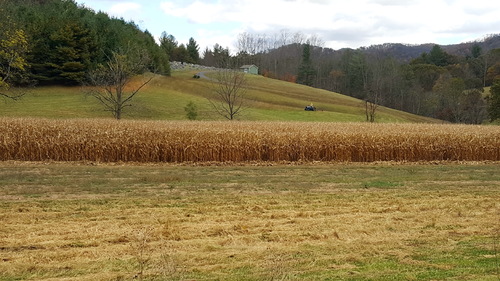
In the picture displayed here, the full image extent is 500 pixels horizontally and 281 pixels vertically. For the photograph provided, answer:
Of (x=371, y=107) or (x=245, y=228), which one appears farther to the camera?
(x=371, y=107)

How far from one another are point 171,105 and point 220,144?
30.8 m

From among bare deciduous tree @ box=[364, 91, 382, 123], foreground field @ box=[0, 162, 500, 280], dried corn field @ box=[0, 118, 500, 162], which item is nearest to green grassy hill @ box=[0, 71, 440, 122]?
bare deciduous tree @ box=[364, 91, 382, 123]

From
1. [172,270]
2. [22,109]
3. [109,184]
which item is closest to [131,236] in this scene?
[172,270]

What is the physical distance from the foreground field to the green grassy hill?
30696mm

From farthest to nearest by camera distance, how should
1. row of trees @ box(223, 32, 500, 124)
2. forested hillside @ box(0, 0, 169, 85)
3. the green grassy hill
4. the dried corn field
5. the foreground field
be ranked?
row of trees @ box(223, 32, 500, 124)
forested hillside @ box(0, 0, 169, 85)
the green grassy hill
the dried corn field
the foreground field

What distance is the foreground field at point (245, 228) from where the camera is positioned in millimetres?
6457

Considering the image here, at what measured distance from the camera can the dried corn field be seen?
20531 millimetres

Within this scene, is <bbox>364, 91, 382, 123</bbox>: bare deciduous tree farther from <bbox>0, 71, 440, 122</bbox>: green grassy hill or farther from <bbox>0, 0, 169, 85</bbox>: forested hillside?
<bbox>0, 0, 169, 85</bbox>: forested hillside

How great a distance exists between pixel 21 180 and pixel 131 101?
3476cm

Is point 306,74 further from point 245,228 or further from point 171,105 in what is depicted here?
point 245,228

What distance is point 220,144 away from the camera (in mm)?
21203

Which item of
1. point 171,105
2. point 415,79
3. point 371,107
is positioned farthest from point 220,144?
point 415,79

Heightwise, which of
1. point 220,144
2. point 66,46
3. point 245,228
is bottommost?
point 245,228

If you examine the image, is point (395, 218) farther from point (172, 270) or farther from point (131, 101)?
point (131, 101)
